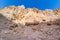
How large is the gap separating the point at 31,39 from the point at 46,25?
1.16 m

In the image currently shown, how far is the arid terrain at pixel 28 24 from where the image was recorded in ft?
20.8

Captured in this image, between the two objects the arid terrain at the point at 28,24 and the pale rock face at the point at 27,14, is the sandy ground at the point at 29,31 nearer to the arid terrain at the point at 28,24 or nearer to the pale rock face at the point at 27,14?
the arid terrain at the point at 28,24

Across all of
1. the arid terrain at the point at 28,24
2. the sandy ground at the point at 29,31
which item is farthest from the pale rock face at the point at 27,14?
the sandy ground at the point at 29,31

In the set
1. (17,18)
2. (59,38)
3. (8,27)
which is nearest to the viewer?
(59,38)

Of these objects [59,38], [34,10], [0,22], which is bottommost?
[59,38]

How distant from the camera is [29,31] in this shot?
6664mm

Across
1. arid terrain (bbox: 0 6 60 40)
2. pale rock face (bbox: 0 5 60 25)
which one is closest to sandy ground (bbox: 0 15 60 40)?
arid terrain (bbox: 0 6 60 40)

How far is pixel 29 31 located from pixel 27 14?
1115 mm

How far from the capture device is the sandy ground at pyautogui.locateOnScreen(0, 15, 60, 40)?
625 cm

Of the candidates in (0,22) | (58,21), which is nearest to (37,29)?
(58,21)

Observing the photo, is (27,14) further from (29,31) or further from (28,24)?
(29,31)

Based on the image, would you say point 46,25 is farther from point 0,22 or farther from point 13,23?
point 0,22

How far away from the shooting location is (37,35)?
6.40 m

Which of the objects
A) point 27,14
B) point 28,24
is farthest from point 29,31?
point 27,14
